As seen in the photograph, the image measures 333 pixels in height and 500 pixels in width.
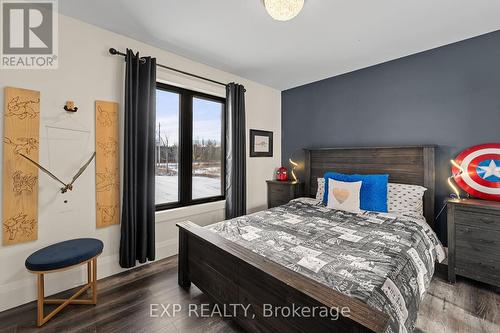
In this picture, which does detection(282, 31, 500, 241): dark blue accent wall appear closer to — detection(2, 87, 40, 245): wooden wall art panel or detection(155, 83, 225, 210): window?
detection(155, 83, 225, 210): window

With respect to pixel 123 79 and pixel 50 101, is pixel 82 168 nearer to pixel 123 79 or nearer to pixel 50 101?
pixel 50 101

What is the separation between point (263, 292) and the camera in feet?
4.48

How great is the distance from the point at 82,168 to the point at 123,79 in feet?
3.42

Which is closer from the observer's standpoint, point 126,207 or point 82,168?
point 82,168

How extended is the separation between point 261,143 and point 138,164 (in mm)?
2151

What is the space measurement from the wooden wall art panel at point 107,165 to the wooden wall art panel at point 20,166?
46cm

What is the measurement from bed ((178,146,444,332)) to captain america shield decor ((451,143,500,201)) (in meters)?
0.28

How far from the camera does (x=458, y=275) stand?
2.22 m

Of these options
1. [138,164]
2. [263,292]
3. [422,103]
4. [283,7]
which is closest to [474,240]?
[422,103]

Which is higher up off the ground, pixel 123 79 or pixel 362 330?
pixel 123 79

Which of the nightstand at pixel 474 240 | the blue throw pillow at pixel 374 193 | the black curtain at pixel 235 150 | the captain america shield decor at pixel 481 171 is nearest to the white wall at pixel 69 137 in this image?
A: the black curtain at pixel 235 150

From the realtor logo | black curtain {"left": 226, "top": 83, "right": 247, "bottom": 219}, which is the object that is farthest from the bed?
the realtor logo

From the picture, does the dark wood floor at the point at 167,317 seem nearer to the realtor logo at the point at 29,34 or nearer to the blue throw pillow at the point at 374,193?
the blue throw pillow at the point at 374,193

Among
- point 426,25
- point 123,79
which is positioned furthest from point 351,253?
point 123,79
